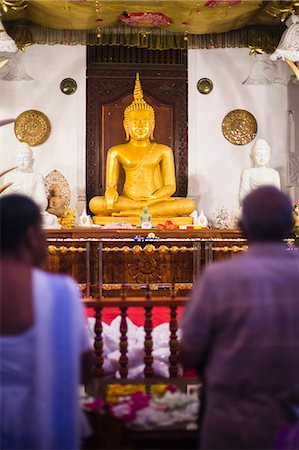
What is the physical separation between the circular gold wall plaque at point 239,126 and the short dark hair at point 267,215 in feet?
25.0

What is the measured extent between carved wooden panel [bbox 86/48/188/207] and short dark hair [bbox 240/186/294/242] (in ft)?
24.3

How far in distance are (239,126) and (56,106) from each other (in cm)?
255

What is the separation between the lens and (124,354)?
3578mm

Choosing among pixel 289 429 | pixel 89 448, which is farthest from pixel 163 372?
pixel 289 429

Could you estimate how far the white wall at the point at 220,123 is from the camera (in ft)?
31.5

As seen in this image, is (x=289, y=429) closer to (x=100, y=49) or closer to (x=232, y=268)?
(x=232, y=268)

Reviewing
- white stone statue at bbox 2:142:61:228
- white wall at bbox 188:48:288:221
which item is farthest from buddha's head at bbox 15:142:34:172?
white wall at bbox 188:48:288:221

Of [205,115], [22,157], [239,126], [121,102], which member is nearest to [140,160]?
[121,102]

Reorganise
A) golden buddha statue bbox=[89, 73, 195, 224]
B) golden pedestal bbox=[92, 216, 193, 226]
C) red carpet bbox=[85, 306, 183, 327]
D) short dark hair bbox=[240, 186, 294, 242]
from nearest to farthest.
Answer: short dark hair bbox=[240, 186, 294, 242], red carpet bbox=[85, 306, 183, 327], golden pedestal bbox=[92, 216, 193, 226], golden buddha statue bbox=[89, 73, 195, 224]

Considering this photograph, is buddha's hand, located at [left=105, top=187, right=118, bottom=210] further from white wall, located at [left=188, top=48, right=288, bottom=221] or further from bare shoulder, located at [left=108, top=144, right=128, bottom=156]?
white wall, located at [left=188, top=48, right=288, bottom=221]

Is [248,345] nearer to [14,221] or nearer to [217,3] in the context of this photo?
[14,221]

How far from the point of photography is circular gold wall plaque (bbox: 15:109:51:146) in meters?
9.41

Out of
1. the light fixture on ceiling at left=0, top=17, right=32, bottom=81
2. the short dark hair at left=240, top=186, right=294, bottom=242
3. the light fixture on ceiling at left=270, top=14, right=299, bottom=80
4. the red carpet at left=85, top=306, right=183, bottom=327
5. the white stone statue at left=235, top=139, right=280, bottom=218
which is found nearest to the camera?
the short dark hair at left=240, top=186, right=294, bottom=242

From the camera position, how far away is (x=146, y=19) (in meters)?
8.62
